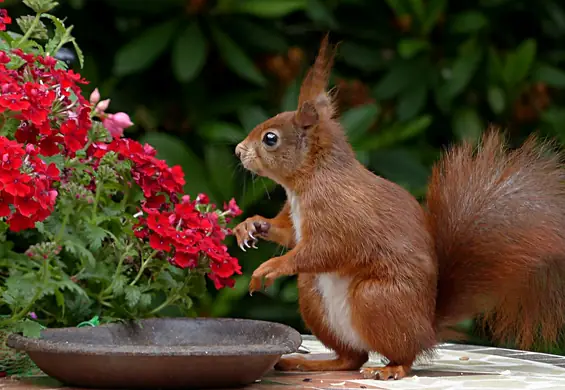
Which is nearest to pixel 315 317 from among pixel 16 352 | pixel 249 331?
pixel 249 331

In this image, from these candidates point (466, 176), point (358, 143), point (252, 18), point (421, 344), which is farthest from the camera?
point (252, 18)

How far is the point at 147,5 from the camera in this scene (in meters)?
3.29

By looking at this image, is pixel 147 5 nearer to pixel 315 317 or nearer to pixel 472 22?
pixel 472 22

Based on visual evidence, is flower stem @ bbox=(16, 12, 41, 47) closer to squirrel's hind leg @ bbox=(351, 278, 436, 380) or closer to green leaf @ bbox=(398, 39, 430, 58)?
squirrel's hind leg @ bbox=(351, 278, 436, 380)

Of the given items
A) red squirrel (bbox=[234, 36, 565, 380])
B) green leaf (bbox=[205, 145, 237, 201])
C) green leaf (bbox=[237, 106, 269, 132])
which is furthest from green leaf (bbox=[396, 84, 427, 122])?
red squirrel (bbox=[234, 36, 565, 380])

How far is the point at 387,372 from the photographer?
78.7 inches

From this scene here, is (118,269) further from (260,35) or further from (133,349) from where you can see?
(260,35)

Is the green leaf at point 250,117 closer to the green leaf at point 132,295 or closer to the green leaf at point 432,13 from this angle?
the green leaf at point 432,13

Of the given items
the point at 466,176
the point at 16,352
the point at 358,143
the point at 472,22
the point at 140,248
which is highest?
the point at 472,22

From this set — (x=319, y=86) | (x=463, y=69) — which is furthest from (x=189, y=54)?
(x=319, y=86)

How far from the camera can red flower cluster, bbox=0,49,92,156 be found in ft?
6.11

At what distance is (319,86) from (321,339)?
18.4 inches

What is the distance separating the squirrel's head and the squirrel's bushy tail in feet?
0.90

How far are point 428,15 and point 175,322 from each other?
162 cm
